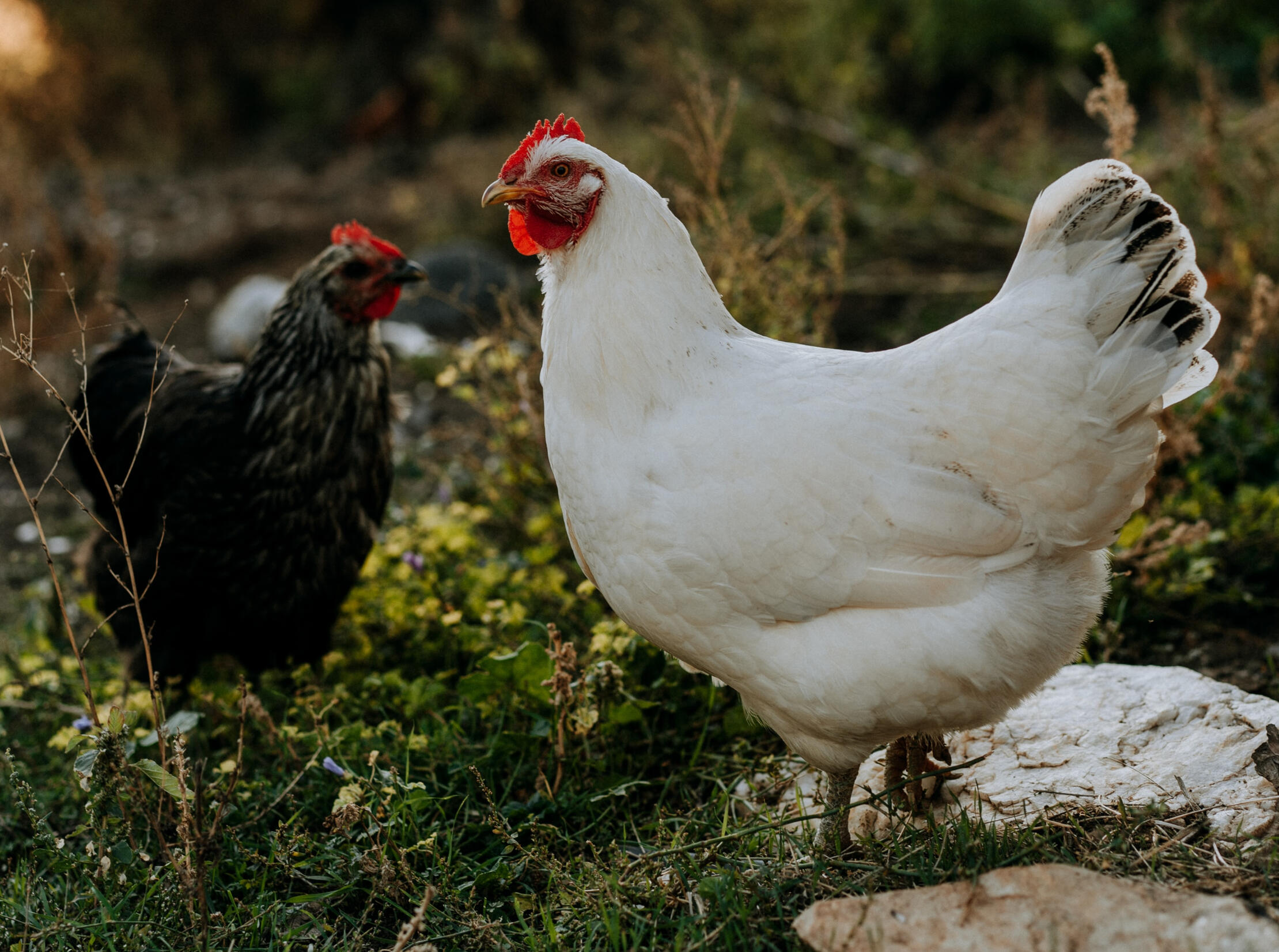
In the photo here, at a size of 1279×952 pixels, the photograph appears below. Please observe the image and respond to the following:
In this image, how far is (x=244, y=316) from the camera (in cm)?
642

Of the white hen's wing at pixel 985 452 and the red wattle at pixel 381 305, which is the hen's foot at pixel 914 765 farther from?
the red wattle at pixel 381 305

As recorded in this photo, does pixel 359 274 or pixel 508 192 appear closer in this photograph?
pixel 508 192

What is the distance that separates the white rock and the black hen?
9.30ft

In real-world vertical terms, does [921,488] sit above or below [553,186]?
below

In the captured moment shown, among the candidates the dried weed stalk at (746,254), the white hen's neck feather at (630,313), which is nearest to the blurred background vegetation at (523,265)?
the dried weed stalk at (746,254)

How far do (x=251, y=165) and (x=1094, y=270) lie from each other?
11456 mm

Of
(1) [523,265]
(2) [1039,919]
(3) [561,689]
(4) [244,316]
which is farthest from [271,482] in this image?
(1) [523,265]

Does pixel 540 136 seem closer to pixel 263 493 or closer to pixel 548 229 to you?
pixel 548 229

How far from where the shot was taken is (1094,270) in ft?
7.11

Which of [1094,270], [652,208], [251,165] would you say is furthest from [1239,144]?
[251,165]

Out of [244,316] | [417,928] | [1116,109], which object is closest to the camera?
[417,928]

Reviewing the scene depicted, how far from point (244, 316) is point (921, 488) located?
549 cm

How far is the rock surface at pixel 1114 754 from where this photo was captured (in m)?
2.32

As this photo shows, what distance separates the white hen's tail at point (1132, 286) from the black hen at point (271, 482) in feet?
7.30
